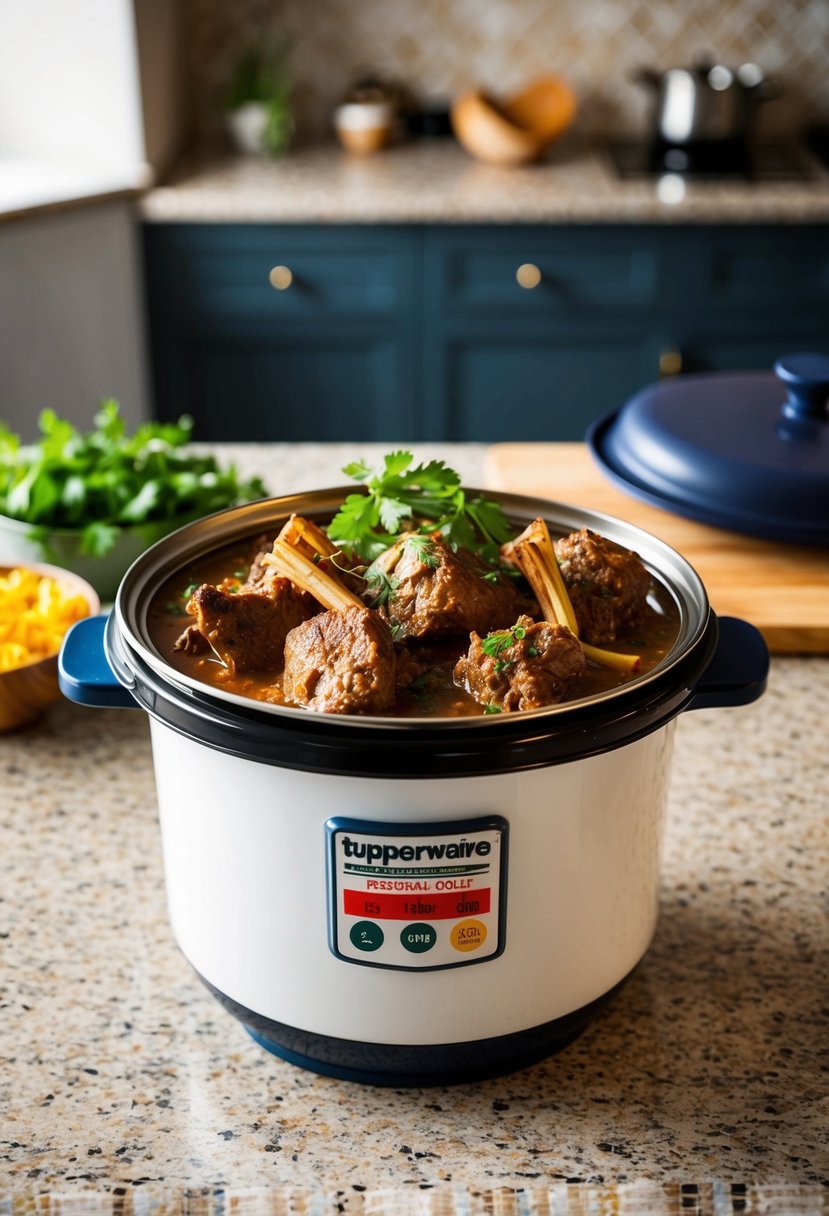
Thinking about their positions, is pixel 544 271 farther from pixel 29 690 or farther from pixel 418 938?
pixel 418 938

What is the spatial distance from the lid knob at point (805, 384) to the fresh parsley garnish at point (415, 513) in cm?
63

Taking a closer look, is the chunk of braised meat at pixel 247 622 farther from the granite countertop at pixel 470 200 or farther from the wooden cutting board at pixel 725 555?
the granite countertop at pixel 470 200

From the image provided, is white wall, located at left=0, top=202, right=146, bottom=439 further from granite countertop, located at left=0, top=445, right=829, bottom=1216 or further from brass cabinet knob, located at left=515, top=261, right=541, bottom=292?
granite countertop, located at left=0, top=445, right=829, bottom=1216

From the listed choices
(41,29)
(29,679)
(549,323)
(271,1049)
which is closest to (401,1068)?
(271,1049)

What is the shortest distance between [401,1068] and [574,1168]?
12cm

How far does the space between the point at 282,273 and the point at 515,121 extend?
0.94m

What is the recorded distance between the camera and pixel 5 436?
159cm

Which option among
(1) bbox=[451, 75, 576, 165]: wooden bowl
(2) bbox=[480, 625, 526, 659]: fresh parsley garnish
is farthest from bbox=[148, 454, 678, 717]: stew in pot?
(1) bbox=[451, 75, 576, 165]: wooden bowl

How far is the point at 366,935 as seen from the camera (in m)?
0.74

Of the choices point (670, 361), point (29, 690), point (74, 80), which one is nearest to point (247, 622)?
point (29, 690)

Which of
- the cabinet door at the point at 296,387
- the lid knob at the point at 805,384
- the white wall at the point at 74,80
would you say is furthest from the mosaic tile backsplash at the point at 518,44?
the lid knob at the point at 805,384

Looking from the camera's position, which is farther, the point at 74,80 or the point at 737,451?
the point at 74,80

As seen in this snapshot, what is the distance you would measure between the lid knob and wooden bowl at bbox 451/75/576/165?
88.7 inches

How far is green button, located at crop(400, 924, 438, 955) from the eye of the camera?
74 cm
